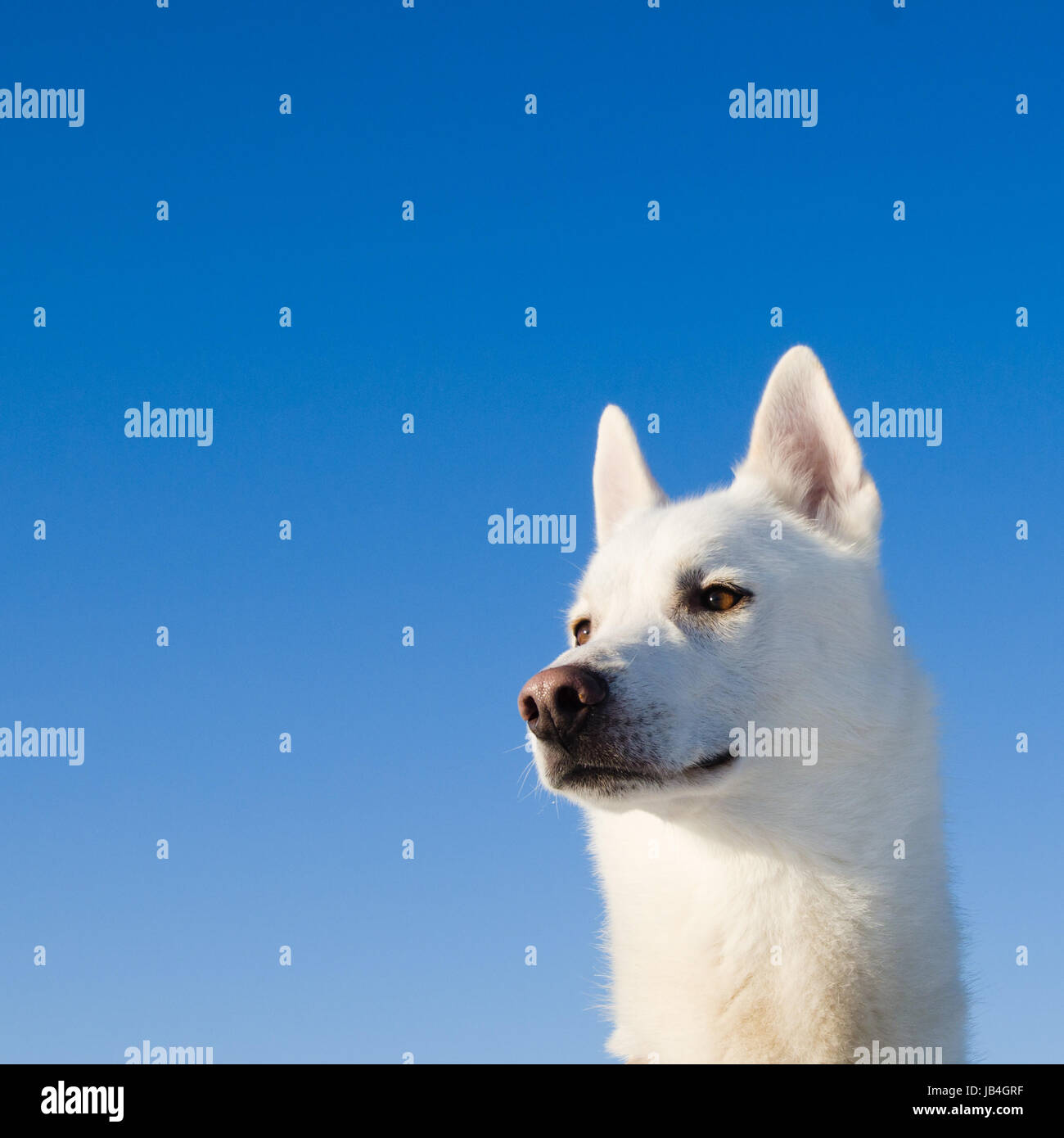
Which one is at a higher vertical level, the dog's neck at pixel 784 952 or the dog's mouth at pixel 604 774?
the dog's mouth at pixel 604 774

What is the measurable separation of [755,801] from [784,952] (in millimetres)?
688

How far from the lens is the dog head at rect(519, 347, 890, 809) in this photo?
513 centimetres

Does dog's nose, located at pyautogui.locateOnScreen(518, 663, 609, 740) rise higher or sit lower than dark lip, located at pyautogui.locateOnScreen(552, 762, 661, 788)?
higher

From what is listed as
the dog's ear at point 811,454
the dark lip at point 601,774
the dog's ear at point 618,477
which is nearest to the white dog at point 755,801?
the dark lip at point 601,774

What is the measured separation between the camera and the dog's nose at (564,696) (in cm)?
506

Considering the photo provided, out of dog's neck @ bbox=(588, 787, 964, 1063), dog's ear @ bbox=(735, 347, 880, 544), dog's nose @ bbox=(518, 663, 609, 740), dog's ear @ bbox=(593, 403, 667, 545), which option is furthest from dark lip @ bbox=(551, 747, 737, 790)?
dog's ear @ bbox=(593, 403, 667, 545)

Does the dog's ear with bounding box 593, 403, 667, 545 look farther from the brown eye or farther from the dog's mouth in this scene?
the dog's mouth

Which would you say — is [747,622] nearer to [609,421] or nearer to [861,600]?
[861,600]

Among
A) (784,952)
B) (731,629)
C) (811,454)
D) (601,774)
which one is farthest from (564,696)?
(811,454)

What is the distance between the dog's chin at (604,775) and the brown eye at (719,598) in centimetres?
87

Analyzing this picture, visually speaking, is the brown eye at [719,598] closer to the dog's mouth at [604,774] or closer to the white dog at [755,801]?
the white dog at [755,801]

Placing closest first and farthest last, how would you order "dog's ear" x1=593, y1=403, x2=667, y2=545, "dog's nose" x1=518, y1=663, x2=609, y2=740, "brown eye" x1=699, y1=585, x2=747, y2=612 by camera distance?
"dog's nose" x1=518, y1=663, x2=609, y2=740 < "brown eye" x1=699, y1=585, x2=747, y2=612 < "dog's ear" x1=593, y1=403, x2=667, y2=545
